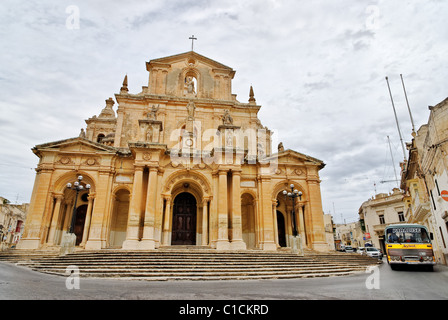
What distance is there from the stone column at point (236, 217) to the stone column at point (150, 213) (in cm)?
545

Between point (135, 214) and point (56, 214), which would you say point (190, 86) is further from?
point (56, 214)

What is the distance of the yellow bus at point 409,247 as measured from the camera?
583 inches

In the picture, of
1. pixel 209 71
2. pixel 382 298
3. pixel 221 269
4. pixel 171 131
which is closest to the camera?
pixel 382 298

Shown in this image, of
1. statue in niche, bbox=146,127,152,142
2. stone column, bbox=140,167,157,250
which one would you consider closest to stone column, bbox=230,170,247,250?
stone column, bbox=140,167,157,250

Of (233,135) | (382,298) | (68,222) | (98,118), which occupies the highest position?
(98,118)

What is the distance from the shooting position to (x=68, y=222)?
22.0 m

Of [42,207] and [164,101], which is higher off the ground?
[164,101]

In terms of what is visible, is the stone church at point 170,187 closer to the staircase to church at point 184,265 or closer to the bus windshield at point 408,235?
the staircase to church at point 184,265

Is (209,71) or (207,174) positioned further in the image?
A: (209,71)

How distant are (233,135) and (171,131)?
5952mm

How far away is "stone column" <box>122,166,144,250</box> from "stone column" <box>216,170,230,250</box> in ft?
18.0

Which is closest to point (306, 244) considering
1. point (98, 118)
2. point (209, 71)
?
point (209, 71)
